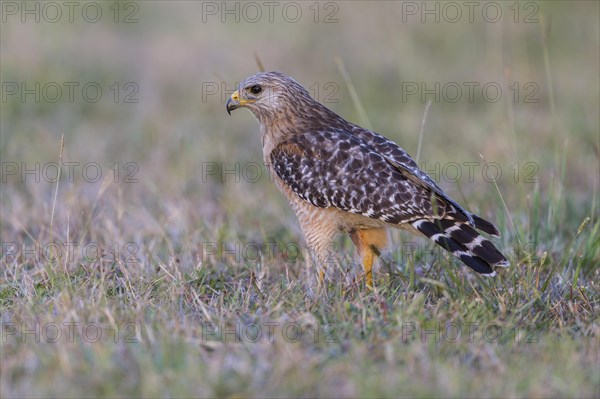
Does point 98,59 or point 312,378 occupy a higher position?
point 98,59

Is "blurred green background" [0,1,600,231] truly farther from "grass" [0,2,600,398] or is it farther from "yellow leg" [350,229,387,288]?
"yellow leg" [350,229,387,288]

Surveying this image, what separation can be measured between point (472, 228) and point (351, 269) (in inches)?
33.1

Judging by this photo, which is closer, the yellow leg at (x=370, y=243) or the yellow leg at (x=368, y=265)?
the yellow leg at (x=368, y=265)

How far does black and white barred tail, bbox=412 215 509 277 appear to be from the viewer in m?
4.91

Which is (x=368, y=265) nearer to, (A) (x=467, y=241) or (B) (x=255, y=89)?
(A) (x=467, y=241)

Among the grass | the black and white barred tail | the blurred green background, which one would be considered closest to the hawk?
the black and white barred tail

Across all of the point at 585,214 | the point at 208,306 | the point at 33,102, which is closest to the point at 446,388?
the point at 208,306

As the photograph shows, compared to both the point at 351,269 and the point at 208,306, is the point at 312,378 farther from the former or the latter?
the point at 351,269

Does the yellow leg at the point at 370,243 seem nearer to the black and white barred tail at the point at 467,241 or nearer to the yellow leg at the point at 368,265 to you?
the yellow leg at the point at 368,265

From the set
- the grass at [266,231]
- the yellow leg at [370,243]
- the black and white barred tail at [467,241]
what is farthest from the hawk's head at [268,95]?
the black and white barred tail at [467,241]

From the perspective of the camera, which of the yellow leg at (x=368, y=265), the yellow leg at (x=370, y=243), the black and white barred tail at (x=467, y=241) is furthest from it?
the yellow leg at (x=370, y=243)

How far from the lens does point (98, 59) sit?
10695 mm

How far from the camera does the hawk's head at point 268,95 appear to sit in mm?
6137

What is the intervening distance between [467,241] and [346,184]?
33.9 inches
